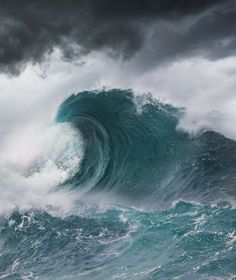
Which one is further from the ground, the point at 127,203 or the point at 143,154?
the point at 143,154

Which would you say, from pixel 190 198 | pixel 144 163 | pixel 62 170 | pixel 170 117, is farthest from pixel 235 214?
pixel 62 170

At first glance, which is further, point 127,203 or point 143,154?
point 143,154

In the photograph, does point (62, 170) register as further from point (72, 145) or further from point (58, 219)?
point (58, 219)

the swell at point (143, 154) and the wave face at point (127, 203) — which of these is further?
the swell at point (143, 154)

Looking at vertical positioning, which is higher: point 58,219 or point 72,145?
point 72,145
